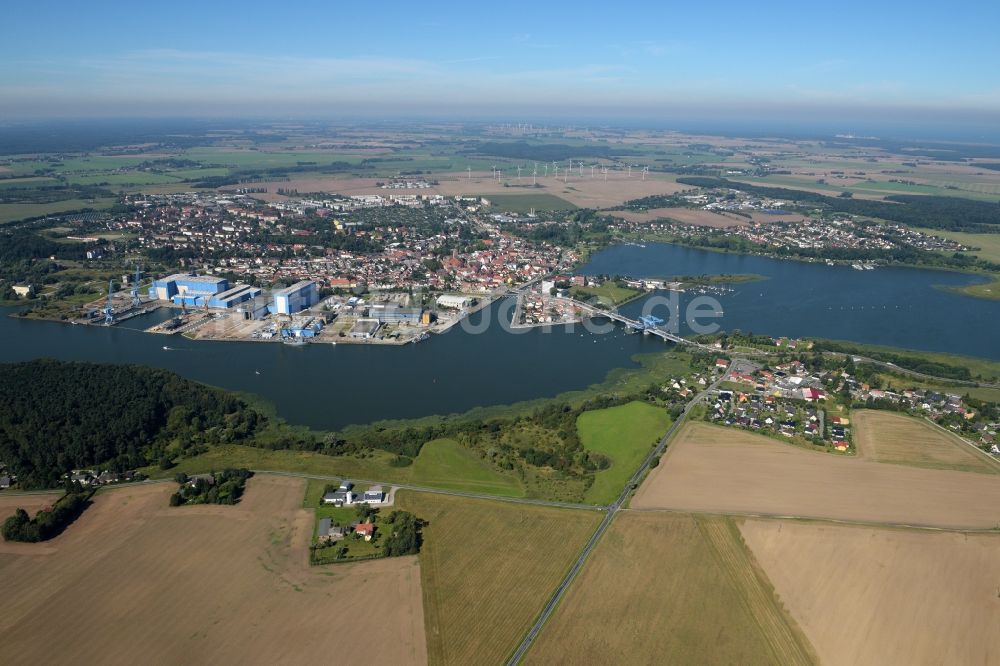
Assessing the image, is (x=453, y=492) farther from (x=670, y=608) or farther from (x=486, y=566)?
(x=670, y=608)

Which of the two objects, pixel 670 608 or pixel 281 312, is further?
pixel 281 312

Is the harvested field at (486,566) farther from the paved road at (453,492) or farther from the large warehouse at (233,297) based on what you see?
the large warehouse at (233,297)

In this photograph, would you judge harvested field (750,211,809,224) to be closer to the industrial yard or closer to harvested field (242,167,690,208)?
harvested field (242,167,690,208)

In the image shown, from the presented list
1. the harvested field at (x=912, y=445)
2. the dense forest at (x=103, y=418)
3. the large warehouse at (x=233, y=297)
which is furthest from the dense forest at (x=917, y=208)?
the dense forest at (x=103, y=418)

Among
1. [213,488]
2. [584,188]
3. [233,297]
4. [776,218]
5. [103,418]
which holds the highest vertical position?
Result: [584,188]

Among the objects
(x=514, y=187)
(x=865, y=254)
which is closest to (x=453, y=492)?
(x=865, y=254)

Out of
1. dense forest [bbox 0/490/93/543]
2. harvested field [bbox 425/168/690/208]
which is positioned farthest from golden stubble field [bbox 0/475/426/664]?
harvested field [bbox 425/168/690/208]
